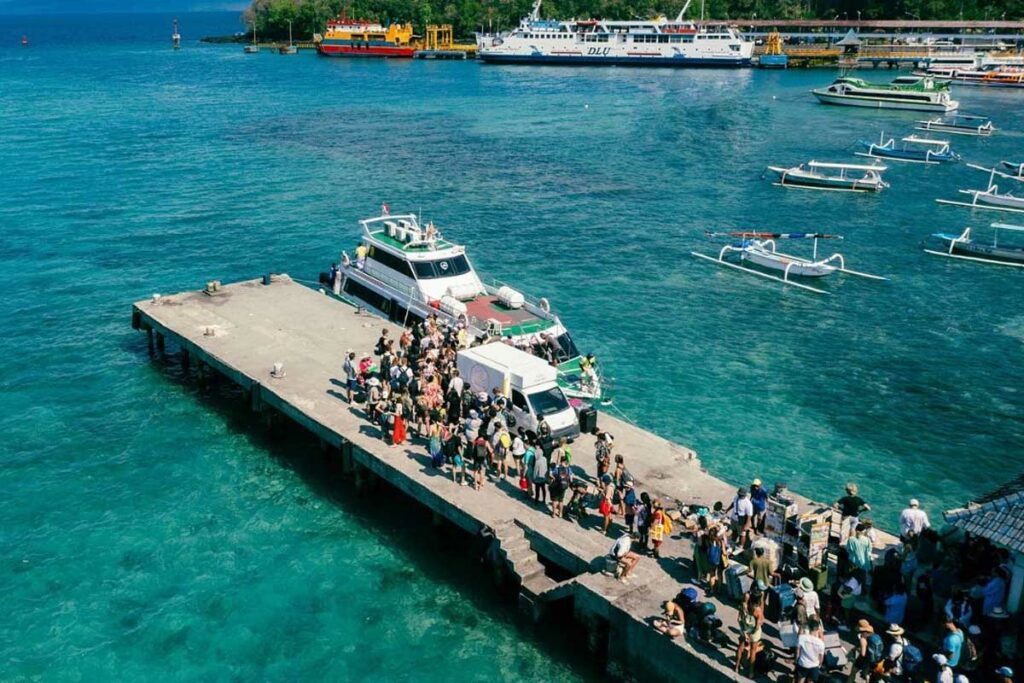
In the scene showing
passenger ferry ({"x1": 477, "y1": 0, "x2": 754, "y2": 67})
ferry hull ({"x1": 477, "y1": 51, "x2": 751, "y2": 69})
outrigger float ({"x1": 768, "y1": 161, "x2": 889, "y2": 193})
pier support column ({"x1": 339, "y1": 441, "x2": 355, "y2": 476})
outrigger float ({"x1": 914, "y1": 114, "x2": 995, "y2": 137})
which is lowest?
pier support column ({"x1": 339, "y1": 441, "x2": 355, "y2": 476})

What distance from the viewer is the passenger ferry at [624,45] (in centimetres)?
17312

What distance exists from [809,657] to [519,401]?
12683 millimetres

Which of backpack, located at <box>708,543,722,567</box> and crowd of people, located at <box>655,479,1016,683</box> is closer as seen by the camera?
crowd of people, located at <box>655,479,1016,683</box>

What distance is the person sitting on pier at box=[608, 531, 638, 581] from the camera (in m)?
21.3

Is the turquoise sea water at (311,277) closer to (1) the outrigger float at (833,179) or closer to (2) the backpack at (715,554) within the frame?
(1) the outrigger float at (833,179)

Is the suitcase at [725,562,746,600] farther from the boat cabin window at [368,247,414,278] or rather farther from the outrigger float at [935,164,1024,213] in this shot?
the outrigger float at [935,164,1024,213]

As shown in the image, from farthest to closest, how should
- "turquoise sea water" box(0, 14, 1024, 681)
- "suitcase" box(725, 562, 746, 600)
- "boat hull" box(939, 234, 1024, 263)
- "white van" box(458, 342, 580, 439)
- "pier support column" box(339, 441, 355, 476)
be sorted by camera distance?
"boat hull" box(939, 234, 1024, 263) < "pier support column" box(339, 441, 355, 476) < "white van" box(458, 342, 580, 439) < "turquoise sea water" box(0, 14, 1024, 681) < "suitcase" box(725, 562, 746, 600)

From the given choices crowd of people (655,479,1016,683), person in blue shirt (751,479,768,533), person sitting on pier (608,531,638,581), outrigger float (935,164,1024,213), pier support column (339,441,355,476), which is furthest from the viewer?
outrigger float (935,164,1024,213)

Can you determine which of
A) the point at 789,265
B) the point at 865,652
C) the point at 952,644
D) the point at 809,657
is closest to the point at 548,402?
the point at 809,657

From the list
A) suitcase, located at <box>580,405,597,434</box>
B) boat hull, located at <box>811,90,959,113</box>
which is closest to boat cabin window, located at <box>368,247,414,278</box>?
suitcase, located at <box>580,405,597,434</box>

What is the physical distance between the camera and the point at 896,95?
122 meters

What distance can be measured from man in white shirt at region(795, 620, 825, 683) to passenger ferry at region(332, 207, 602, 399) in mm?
15900

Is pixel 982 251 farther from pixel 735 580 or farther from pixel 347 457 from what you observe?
pixel 347 457

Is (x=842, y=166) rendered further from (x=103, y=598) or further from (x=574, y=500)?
(x=103, y=598)
